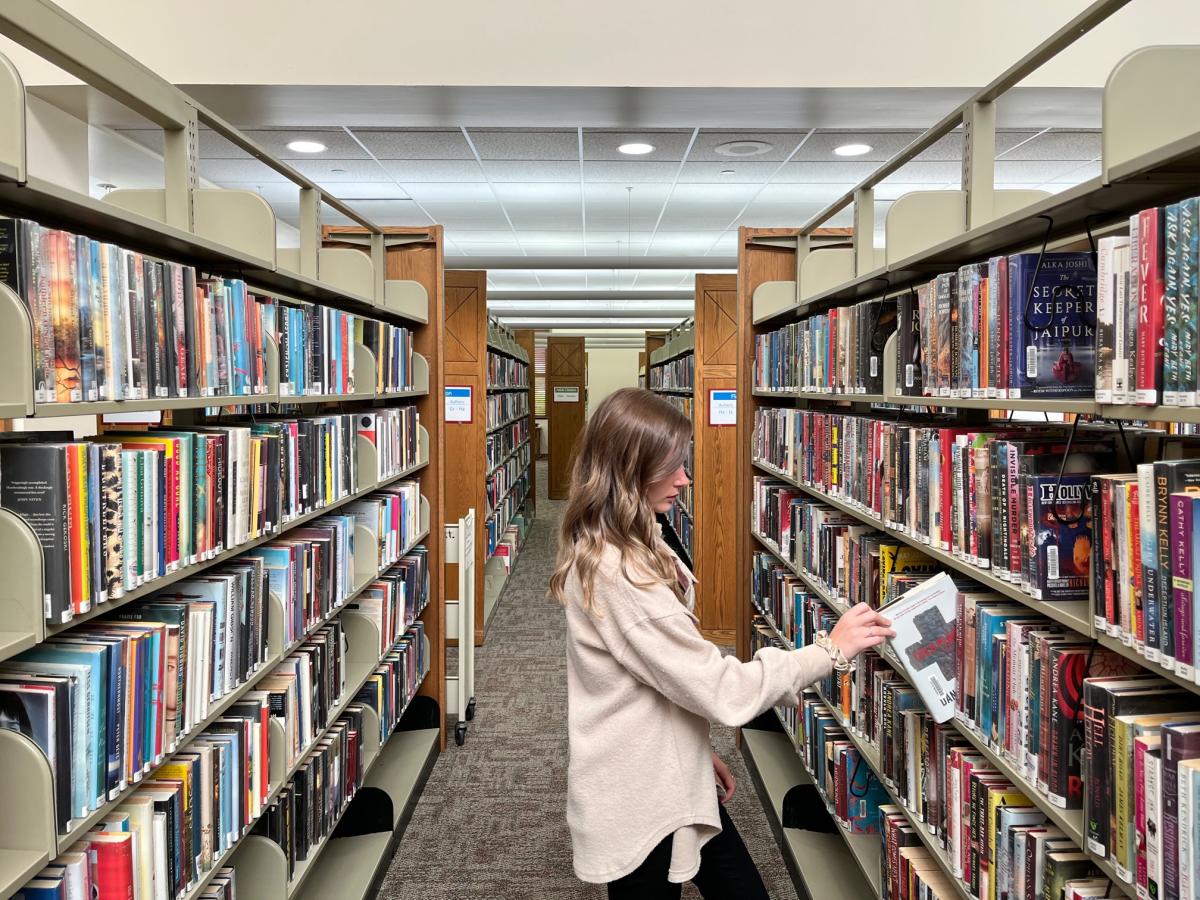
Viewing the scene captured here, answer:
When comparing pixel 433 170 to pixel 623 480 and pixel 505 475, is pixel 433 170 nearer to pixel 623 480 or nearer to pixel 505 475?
pixel 505 475

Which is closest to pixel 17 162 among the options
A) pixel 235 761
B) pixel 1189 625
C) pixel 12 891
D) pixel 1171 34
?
pixel 12 891

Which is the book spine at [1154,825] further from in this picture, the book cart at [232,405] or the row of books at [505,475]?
the row of books at [505,475]

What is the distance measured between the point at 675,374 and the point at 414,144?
3.29 metres

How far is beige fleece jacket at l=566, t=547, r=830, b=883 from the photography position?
5.05ft

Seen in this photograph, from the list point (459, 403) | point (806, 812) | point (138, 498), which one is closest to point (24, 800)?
point (138, 498)

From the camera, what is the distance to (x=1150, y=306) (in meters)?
1.14

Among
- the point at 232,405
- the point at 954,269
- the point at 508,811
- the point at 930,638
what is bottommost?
the point at 508,811

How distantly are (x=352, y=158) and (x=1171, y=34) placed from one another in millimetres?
4908

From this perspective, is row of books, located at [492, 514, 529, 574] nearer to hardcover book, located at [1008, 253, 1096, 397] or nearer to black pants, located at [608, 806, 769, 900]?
black pants, located at [608, 806, 769, 900]

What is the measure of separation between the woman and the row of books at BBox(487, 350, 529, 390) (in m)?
5.29

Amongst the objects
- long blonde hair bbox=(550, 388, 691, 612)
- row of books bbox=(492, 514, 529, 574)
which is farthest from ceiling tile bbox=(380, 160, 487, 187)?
long blonde hair bbox=(550, 388, 691, 612)

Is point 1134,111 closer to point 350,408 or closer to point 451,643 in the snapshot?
point 350,408

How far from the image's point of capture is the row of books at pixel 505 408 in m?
7.10

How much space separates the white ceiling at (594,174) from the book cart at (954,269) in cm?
227
